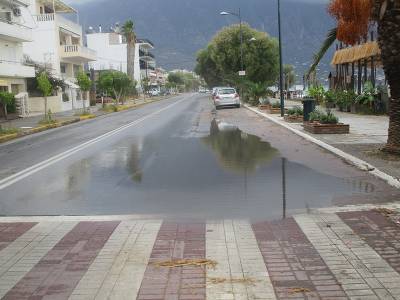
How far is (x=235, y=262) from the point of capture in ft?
17.9

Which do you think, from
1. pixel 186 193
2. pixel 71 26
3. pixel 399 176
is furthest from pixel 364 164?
pixel 71 26

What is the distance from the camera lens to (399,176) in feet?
31.0

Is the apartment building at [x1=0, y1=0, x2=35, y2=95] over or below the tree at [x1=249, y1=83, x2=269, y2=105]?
over

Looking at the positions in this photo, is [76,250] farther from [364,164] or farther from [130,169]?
[364,164]

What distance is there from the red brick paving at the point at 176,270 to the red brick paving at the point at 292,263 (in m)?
0.65

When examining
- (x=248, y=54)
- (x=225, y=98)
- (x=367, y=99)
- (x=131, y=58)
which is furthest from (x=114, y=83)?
(x=367, y=99)

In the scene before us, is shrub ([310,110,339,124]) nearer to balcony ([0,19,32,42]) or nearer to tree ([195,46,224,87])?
balcony ([0,19,32,42])

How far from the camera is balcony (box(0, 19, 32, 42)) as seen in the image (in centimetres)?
3884

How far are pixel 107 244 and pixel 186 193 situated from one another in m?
2.82

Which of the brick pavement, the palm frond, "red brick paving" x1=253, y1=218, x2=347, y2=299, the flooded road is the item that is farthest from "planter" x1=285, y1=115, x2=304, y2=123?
"red brick paving" x1=253, y1=218, x2=347, y2=299

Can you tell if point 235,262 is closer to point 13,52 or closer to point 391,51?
point 391,51

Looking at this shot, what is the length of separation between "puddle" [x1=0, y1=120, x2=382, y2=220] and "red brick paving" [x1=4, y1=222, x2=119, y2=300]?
1036 millimetres

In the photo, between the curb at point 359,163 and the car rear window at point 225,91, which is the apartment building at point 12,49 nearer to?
the car rear window at point 225,91

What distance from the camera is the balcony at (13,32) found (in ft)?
127
